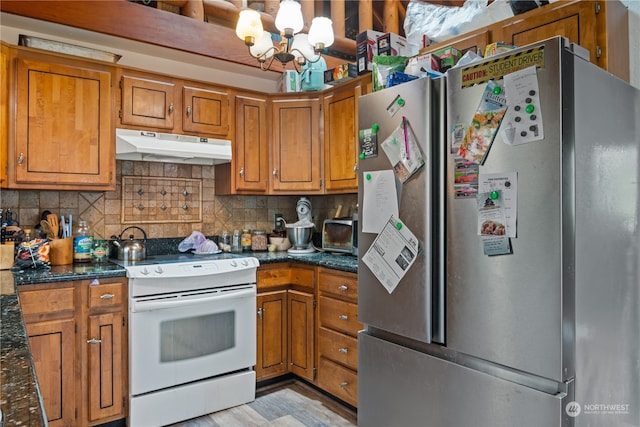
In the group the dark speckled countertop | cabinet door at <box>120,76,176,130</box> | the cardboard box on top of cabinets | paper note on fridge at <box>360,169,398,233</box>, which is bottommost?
the dark speckled countertop

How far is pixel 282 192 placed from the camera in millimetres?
3393

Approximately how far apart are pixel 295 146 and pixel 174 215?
1083mm

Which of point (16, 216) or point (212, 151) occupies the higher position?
point (212, 151)

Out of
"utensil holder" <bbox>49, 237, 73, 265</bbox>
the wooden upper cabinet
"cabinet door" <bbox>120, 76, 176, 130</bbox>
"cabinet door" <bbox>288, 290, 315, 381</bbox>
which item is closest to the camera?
"utensil holder" <bbox>49, 237, 73, 265</bbox>

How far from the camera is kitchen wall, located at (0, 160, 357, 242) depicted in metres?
2.72

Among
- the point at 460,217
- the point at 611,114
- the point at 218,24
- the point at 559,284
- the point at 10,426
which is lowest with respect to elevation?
the point at 10,426

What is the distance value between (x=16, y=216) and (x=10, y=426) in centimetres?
247

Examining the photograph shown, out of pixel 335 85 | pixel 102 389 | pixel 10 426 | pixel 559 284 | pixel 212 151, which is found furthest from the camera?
pixel 335 85

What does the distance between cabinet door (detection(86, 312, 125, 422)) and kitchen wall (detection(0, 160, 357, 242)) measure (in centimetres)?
81

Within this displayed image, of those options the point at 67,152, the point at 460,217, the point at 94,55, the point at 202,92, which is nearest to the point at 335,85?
the point at 202,92

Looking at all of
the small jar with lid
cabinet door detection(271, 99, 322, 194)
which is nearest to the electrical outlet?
the small jar with lid

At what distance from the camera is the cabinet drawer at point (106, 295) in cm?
233

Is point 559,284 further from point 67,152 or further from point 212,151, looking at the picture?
point 67,152

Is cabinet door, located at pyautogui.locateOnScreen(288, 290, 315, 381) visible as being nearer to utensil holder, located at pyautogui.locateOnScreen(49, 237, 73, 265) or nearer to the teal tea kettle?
utensil holder, located at pyautogui.locateOnScreen(49, 237, 73, 265)
